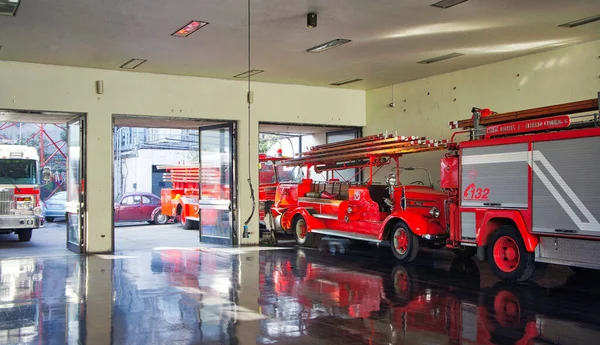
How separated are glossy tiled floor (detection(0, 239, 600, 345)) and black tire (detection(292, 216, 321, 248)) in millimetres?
2783

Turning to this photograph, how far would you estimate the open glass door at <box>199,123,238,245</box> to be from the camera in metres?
15.6

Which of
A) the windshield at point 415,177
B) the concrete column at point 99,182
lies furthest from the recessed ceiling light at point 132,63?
the windshield at point 415,177

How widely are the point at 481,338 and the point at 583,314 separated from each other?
6.47 feet

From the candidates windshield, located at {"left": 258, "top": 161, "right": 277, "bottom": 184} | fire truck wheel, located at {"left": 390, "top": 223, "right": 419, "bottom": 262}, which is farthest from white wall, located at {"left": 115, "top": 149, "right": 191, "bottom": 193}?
fire truck wheel, located at {"left": 390, "top": 223, "right": 419, "bottom": 262}

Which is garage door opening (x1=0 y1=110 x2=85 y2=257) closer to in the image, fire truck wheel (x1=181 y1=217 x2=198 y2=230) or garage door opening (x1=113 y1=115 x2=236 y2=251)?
garage door opening (x1=113 y1=115 x2=236 y2=251)

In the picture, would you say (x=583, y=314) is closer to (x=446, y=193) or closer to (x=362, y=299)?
Answer: (x=362, y=299)

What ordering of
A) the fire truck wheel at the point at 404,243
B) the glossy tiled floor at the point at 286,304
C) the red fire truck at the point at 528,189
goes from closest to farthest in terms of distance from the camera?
the glossy tiled floor at the point at 286,304 < the red fire truck at the point at 528,189 < the fire truck wheel at the point at 404,243

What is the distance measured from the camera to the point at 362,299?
8.07 meters

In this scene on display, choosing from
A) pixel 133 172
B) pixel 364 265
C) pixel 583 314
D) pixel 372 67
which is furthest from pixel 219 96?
pixel 133 172

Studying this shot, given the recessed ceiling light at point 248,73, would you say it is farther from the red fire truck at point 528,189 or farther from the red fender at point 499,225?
the red fender at point 499,225

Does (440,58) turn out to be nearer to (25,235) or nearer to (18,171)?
(18,171)

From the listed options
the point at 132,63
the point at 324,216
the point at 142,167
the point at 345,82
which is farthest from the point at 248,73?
the point at 142,167

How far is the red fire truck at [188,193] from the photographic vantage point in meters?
18.0

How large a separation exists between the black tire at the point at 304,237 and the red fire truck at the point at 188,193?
70.2 inches
